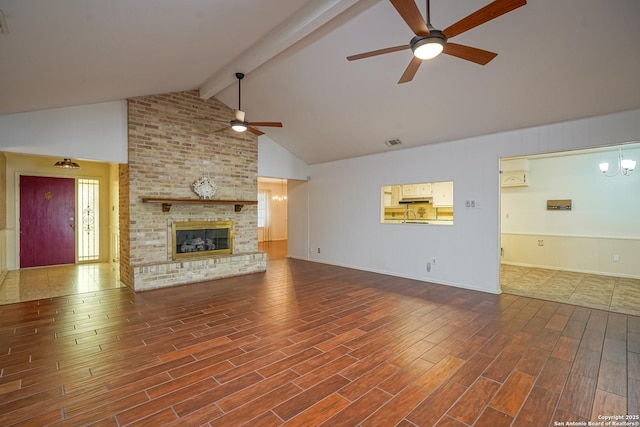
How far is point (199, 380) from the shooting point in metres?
2.38

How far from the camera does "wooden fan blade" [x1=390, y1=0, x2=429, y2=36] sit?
1.90m

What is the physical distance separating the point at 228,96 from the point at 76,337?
15.7 ft

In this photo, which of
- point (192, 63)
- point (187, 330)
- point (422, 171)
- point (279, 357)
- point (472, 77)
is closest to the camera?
point (279, 357)

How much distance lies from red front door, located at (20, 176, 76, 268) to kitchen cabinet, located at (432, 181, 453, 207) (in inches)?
358

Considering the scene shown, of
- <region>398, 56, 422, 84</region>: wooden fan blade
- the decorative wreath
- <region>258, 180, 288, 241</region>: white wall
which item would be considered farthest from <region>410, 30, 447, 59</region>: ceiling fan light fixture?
<region>258, 180, 288, 241</region>: white wall

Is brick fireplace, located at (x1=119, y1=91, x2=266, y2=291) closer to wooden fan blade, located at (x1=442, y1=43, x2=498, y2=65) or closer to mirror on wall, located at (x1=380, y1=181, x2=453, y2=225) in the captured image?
mirror on wall, located at (x1=380, y1=181, x2=453, y2=225)

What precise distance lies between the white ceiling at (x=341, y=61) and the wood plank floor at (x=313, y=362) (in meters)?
2.69

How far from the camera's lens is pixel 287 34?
3.54 meters

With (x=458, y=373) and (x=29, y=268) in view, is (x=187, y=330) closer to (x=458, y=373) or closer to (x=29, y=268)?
(x=458, y=373)

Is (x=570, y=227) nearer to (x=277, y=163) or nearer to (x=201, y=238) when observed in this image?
(x=277, y=163)

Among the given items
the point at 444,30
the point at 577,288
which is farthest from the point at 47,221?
the point at 577,288

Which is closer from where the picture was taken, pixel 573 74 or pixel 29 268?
pixel 573 74

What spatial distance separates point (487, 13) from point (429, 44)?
15.5 inches

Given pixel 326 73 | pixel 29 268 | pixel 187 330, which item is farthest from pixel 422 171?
pixel 29 268
